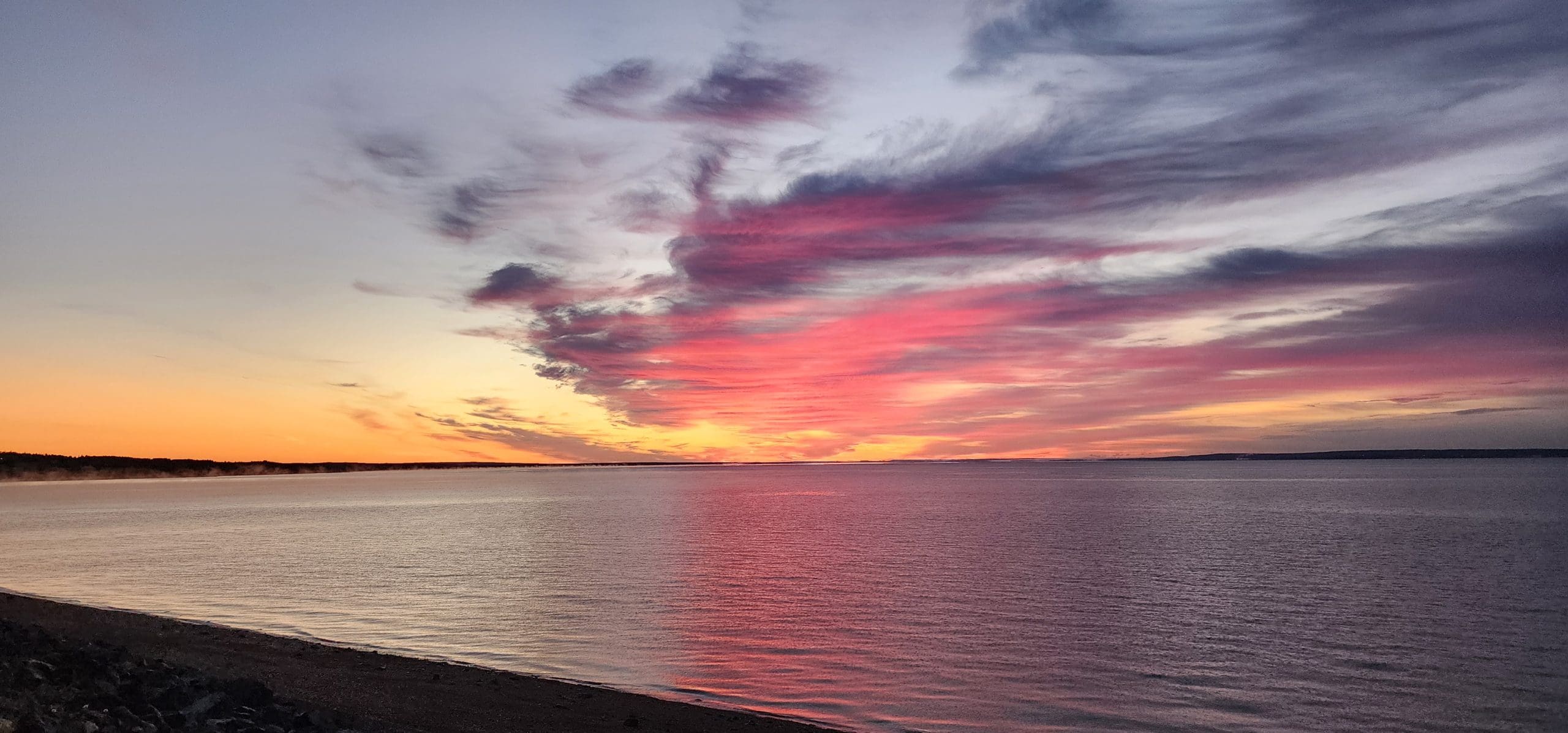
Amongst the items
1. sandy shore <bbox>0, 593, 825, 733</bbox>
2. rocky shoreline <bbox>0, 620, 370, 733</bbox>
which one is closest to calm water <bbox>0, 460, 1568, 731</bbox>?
sandy shore <bbox>0, 593, 825, 733</bbox>

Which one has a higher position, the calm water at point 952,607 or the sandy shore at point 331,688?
the sandy shore at point 331,688

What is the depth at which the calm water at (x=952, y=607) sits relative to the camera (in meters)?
21.9

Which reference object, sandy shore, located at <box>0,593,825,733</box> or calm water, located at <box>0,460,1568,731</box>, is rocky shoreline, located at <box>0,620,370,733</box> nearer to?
sandy shore, located at <box>0,593,825,733</box>

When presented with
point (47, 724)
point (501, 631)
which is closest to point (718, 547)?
point (501, 631)

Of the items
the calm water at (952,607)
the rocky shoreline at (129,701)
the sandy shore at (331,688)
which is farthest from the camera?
the calm water at (952,607)

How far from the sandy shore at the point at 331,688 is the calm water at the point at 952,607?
2.63 m

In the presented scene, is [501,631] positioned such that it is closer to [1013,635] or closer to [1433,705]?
[1013,635]

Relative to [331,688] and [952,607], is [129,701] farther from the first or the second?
[952,607]

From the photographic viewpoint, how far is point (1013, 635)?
97.7 feet

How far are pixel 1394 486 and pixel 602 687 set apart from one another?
180 metres

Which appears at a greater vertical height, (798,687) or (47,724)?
(47,724)

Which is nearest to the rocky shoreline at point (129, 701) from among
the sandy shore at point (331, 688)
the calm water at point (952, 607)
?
the sandy shore at point (331, 688)

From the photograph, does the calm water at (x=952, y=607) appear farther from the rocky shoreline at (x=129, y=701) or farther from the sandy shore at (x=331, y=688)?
the rocky shoreline at (x=129, y=701)

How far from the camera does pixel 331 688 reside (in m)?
19.0
